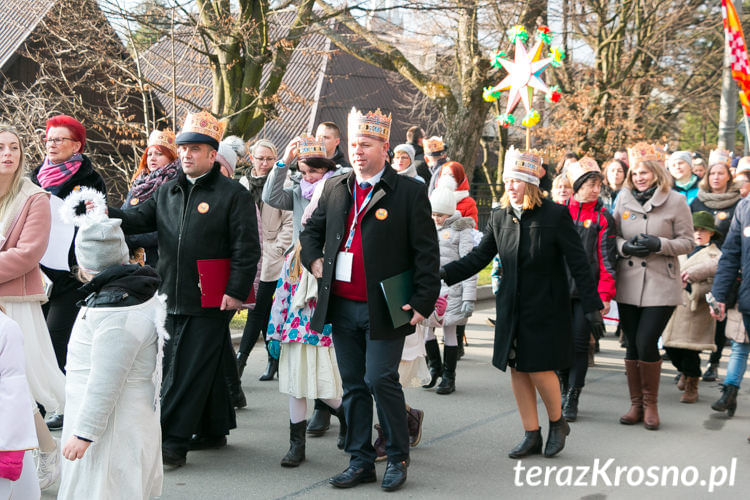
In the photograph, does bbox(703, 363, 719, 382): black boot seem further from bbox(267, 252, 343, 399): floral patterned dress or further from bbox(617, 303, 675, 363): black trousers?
bbox(267, 252, 343, 399): floral patterned dress

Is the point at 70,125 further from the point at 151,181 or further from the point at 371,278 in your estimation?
the point at 371,278

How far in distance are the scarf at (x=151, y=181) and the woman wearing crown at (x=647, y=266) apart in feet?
11.7

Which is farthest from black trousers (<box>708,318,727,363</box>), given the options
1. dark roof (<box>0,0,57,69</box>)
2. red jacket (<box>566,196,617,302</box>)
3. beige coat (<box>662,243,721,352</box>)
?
dark roof (<box>0,0,57,69</box>)

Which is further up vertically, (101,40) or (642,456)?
(101,40)

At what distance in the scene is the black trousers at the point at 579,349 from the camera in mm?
7055

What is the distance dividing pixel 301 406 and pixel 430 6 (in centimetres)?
1047

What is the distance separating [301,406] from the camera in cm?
562

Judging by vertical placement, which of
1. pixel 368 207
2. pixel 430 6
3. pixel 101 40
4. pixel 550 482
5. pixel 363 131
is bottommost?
pixel 550 482

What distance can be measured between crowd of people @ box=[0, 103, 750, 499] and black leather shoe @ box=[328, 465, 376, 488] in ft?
0.03

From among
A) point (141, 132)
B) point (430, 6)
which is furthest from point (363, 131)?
point (430, 6)

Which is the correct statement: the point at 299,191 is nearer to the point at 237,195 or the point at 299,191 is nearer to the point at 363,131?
the point at 237,195

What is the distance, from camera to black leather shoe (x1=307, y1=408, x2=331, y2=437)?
20.6ft

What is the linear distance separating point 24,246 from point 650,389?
4.67m

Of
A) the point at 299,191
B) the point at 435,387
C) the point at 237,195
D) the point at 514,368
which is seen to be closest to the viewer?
the point at 237,195
